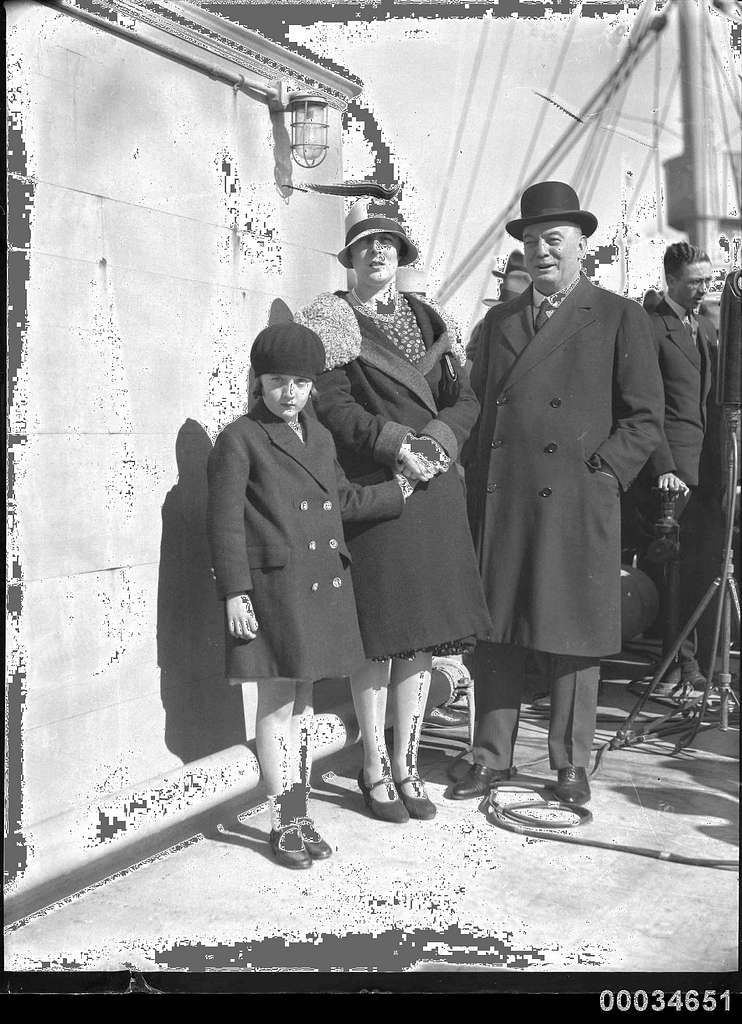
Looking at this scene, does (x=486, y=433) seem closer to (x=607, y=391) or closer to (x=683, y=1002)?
(x=607, y=391)

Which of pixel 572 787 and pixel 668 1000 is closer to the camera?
pixel 668 1000

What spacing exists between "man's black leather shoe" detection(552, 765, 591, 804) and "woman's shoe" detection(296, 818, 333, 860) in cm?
91

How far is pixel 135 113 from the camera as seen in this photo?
11.6 feet

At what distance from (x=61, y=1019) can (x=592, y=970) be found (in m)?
1.31

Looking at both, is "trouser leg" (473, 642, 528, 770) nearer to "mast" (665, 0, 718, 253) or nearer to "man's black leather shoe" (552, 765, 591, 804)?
"man's black leather shoe" (552, 765, 591, 804)

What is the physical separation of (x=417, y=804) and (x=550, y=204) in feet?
6.83

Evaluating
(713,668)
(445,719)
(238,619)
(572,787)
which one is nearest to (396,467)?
(238,619)

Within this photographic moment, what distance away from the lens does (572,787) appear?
4113mm

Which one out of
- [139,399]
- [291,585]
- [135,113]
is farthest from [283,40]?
[291,585]

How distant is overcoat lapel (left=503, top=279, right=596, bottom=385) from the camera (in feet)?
13.3

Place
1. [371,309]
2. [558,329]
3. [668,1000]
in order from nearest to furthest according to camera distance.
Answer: [668,1000]
[371,309]
[558,329]

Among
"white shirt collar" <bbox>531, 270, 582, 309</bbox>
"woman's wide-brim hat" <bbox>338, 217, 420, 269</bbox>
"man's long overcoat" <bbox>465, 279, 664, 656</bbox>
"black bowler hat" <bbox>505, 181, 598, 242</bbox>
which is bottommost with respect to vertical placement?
"man's long overcoat" <bbox>465, 279, 664, 656</bbox>

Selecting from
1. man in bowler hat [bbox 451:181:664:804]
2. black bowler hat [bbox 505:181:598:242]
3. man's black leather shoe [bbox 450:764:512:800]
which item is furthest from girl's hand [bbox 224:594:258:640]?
black bowler hat [bbox 505:181:598:242]

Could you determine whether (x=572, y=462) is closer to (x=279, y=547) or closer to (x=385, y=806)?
(x=279, y=547)
